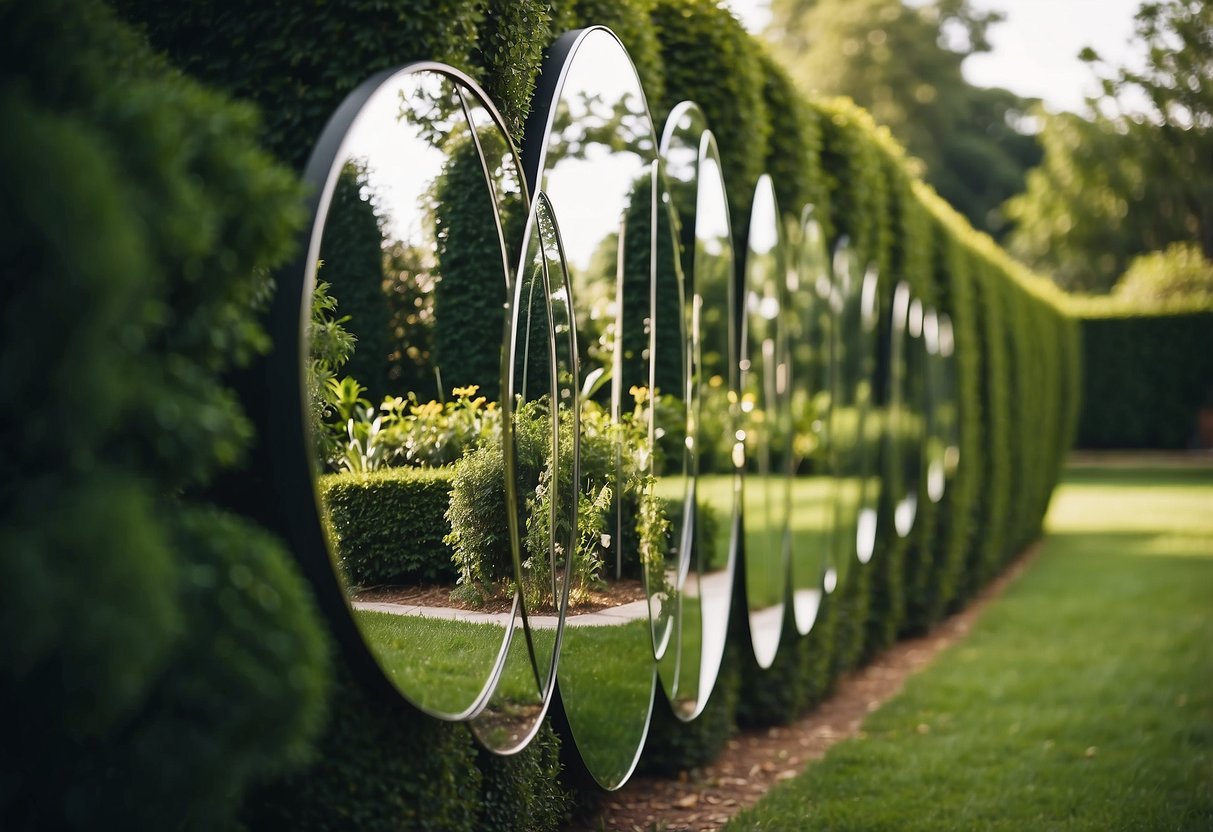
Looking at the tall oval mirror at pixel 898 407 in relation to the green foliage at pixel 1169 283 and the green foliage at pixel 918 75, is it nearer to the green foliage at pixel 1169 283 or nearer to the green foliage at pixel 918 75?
the green foliage at pixel 1169 283

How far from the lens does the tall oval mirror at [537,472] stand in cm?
299

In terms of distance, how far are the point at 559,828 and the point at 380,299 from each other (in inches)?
86.1

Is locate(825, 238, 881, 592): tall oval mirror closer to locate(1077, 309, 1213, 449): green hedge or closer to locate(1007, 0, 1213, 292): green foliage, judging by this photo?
locate(1077, 309, 1213, 449): green hedge

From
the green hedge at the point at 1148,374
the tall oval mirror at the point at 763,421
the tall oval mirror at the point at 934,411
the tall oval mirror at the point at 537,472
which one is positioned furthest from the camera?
the green hedge at the point at 1148,374

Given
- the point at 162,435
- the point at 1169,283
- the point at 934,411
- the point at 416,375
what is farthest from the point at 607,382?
the point at 1169,283

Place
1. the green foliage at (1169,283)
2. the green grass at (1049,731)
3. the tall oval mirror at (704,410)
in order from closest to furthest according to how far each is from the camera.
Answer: the green grass at (1049,731), the tall oval mirror at (704,410), the green foliage at (1169,283)

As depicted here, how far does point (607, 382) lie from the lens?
12.5ft

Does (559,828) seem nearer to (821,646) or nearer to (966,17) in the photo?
(821,646)

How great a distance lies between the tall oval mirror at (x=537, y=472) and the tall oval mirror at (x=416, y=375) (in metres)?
0.07

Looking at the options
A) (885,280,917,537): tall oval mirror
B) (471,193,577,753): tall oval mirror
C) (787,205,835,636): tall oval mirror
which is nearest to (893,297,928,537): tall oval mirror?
(885,280,917,537): tall oval mirror

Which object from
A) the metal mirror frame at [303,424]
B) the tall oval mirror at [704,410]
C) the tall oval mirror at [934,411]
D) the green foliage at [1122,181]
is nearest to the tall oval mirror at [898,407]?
the tall oval mirror at [934,411]

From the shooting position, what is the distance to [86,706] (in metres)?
1.48

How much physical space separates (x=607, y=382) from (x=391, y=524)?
1.36 metres

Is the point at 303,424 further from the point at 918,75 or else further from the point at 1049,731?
the point at 918,75
